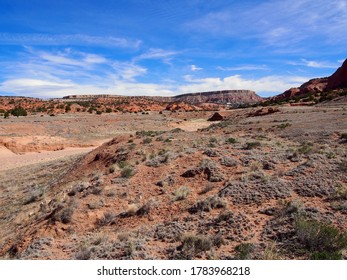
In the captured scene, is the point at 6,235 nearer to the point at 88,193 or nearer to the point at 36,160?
the point at 88,193

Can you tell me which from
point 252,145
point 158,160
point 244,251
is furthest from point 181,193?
point 252,145

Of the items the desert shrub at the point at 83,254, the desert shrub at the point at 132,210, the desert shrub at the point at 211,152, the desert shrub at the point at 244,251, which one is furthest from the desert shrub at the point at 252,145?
the desert shrub at the point at 83,254

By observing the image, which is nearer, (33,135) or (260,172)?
(260,172)

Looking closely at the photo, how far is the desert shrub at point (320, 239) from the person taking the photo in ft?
21.8

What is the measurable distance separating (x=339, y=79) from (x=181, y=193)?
91.6 meters

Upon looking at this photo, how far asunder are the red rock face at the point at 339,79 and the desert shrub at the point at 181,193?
279ft

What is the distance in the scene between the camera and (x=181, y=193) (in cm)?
1080

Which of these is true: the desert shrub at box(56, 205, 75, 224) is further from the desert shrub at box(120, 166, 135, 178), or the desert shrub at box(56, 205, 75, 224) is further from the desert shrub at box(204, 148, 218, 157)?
the desert shrub at box(204, 148, 218, 157)

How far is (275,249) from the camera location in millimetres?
7152

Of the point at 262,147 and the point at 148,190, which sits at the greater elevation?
the point at 262,147

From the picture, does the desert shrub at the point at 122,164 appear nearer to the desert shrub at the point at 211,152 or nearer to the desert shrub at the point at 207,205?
the desert shrub at the point at 211,152
